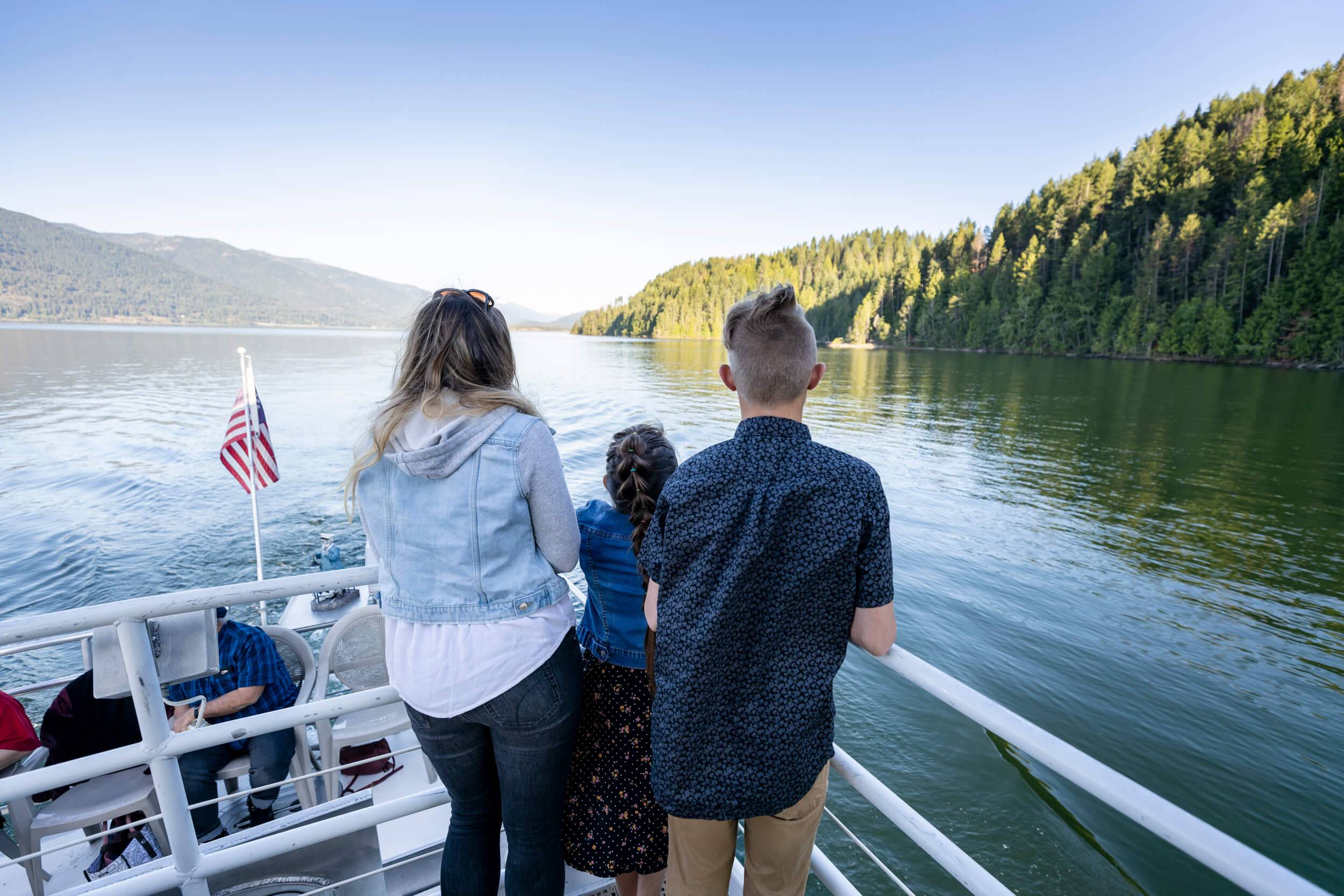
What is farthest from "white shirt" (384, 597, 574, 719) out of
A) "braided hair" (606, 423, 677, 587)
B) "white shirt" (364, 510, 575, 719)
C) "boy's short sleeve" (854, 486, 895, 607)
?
"boy's short sleeve" (854, 486, 895, 607)

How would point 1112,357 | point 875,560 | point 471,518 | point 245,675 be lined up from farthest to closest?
point 1112,357, point 245,675, point 471,518, point 875,560

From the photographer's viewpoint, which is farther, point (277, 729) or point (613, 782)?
point (613, 782)

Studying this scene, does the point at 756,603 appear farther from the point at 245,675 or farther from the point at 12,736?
the point at 12,736

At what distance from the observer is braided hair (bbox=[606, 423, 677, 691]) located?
173cm

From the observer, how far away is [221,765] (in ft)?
8.92

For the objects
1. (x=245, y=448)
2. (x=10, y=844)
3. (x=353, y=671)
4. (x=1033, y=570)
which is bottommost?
(x=1033, y=570)

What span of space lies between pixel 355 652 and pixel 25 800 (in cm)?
120

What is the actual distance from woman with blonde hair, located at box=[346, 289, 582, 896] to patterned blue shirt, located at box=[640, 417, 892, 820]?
345 mm

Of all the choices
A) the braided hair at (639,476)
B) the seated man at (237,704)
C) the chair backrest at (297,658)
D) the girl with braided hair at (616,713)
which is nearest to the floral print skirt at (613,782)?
the girl with braided hair at (616,713)

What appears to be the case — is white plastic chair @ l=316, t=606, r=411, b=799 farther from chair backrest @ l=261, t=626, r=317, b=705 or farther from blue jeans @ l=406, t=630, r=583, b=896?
blue jeans @ l=406, t=630, r=583, b=896

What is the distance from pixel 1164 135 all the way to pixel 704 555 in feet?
313

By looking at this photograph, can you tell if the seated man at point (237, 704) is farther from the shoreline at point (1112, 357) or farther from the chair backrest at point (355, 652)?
the shoreline at point (1112, 357)

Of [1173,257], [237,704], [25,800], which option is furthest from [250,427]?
[1173,257]

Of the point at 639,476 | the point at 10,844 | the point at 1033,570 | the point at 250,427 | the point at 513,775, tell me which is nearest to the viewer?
the point at 513,775
